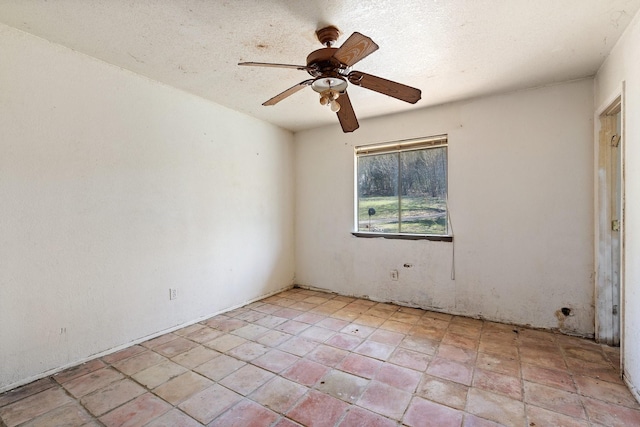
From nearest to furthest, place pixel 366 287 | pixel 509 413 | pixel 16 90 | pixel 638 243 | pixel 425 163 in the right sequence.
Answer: pixel 509 413
pixel 638 243
pixel 16 90
pixel 425 163
pixel 366 287

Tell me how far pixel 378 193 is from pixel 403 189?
333 millimetres

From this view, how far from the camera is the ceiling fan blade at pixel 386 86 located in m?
1.89

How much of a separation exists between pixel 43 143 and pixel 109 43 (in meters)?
0.85

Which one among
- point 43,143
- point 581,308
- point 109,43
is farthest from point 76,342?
point 581,308

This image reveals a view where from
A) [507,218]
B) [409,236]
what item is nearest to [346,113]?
[409,236]

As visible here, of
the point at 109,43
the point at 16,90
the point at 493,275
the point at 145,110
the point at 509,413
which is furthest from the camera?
the point at 493,275

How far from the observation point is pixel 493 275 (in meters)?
3.11

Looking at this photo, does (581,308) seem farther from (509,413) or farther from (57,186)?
(57,186)

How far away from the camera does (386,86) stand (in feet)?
6.44

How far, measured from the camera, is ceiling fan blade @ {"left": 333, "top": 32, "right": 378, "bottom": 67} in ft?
4.93

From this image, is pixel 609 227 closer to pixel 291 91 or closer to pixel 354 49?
pixel 354 49

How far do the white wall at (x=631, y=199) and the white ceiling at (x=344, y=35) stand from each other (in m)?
0.18

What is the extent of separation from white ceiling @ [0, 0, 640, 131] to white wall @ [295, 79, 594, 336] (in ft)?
1.18

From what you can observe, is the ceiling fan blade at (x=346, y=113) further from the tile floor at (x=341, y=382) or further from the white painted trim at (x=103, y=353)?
the white painted trim at (x=103, y=353)
